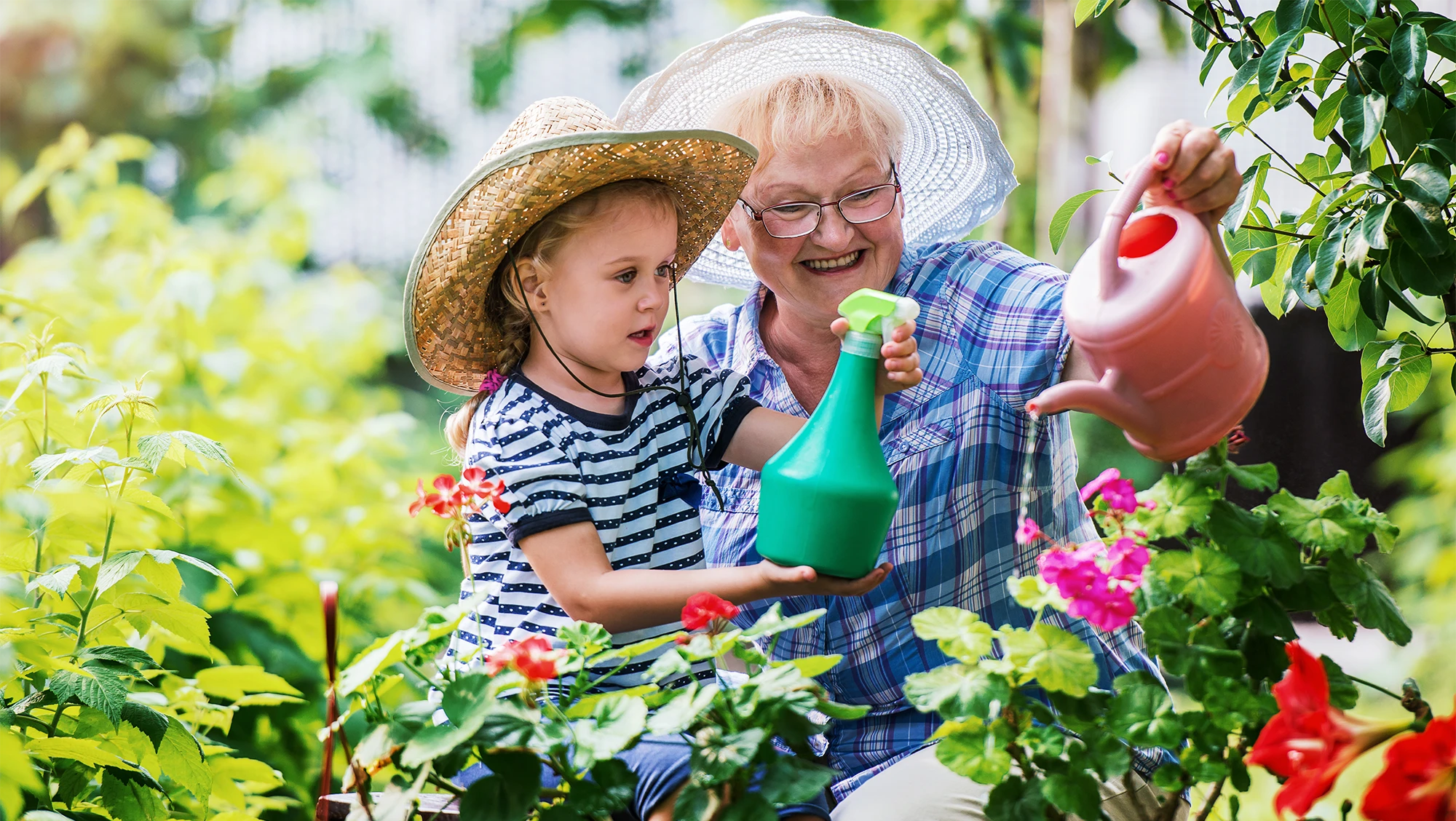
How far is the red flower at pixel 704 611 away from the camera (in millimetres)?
1227

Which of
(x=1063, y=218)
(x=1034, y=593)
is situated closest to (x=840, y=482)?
(x=1034, y=593)

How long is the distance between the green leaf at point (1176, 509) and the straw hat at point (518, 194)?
73 centimetres

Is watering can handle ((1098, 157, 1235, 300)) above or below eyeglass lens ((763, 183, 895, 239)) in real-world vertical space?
below

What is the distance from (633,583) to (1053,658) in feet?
1.68

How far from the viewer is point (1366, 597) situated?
1.22m

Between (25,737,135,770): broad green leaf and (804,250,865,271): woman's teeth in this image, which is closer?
(25,737,135,770): broad green leaf

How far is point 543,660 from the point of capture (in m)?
1.16

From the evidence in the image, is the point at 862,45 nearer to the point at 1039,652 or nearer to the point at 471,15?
the point at 1039,652

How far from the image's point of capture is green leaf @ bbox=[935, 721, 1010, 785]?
1.13 meters

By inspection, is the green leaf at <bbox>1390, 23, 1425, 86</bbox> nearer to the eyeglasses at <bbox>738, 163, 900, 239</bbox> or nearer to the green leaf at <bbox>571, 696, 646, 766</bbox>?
the eyeglasses at <bbox>738, 163, 900, 239</bbox>

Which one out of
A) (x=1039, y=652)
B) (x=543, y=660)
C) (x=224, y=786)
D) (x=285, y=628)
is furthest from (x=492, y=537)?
(x=285, y=628)

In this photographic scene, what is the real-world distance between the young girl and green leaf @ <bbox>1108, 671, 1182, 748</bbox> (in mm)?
419

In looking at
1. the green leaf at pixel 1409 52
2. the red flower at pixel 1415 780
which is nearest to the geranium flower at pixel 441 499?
the red flower at pixel 1415 780

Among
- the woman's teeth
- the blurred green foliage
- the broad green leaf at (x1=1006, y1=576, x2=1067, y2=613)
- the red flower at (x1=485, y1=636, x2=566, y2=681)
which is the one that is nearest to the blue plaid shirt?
the woman's teeth
